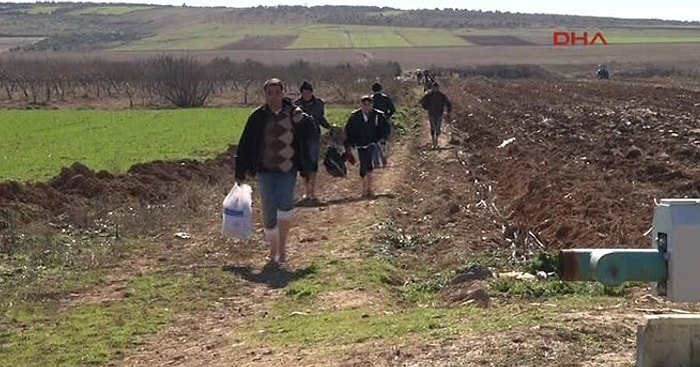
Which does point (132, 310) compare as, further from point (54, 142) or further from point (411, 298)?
point (54, 142)

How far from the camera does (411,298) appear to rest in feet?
32.3

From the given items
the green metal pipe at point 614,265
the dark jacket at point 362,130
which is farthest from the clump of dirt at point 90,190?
the green metal pipe at point 614,265

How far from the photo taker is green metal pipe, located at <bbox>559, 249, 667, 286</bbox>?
3.33 metres

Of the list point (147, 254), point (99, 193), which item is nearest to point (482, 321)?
point (147, 254)

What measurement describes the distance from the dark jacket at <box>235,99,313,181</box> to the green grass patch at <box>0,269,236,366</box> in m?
1.09

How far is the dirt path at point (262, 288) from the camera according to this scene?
310 inches

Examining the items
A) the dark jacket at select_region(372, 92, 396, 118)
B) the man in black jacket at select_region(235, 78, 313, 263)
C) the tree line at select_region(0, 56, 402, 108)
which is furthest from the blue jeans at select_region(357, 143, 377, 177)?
the tree line at select_region(0, 56, 402, 108)

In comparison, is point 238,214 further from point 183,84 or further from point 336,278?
point 183,84

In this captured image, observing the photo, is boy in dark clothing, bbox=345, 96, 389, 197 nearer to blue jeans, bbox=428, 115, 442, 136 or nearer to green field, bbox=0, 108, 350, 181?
green field, bbox=0, 108, 350, 181

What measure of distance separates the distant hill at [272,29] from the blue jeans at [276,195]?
112 meters

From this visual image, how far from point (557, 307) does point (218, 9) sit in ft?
631

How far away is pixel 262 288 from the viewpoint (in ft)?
34.1

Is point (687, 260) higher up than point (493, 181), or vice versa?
point (687, 260)

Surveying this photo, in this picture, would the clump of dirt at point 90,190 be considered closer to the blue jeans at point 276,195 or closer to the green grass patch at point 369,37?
the blue jeans at point 276,195
